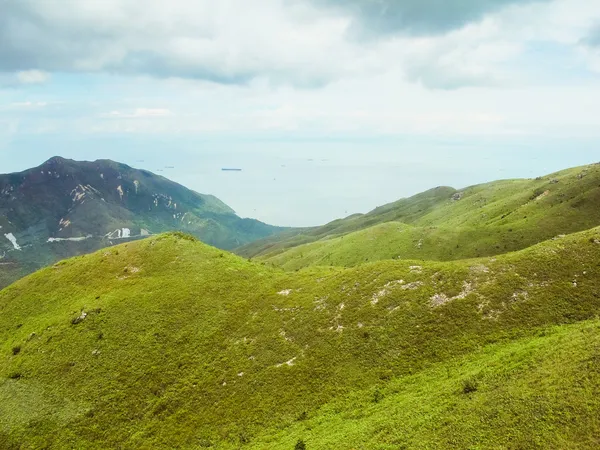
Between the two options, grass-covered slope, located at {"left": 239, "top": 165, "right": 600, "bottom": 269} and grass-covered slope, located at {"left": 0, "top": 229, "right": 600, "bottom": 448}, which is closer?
grass-covered slope, located at {"left": 0, "top": 229, "right": 600, "bottom": 448}

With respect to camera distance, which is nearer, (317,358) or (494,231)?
(317,358)

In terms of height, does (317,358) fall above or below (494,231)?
below

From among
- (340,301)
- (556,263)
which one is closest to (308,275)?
(340,301)

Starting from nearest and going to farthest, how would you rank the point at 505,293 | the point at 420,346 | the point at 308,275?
1. the point at 420,346
2. the point at 505,293
3. the point at 308,275

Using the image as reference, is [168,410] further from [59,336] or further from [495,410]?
[495,410]

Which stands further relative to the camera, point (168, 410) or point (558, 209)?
point (558, 209)

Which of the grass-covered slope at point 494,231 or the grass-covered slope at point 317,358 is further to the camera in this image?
the grass-covered slope at point 494,231

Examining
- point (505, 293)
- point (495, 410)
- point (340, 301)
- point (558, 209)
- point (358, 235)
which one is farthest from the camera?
point (358, 235)

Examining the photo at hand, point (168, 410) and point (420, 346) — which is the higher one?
point (420, 346)
